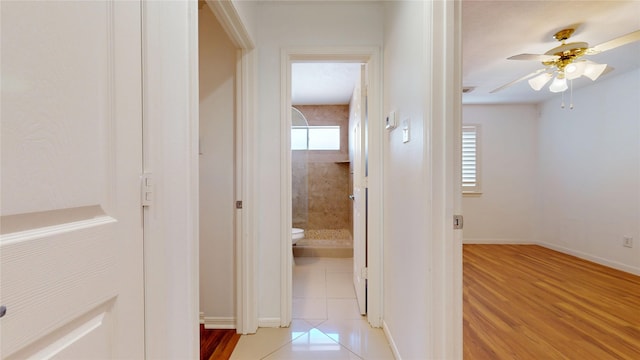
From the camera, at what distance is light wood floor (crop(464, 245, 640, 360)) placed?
71.4 inches

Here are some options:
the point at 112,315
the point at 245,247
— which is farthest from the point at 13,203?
the point at 245,247

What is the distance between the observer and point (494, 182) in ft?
15.4

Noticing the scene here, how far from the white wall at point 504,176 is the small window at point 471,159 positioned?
9 cm

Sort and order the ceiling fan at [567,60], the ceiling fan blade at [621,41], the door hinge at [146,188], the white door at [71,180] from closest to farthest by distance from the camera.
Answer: the white door at [71,180] → the door hinge at [146,188] → the ceiling fan blade at [621,41] → the ceiling fan at [567,60]

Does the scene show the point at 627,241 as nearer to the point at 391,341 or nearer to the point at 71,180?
the point at 391,341

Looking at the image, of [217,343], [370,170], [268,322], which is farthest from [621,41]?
[217,343]

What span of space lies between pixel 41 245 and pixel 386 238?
6.04 feet

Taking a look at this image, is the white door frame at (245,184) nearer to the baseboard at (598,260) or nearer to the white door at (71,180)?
the white door at (71,180)

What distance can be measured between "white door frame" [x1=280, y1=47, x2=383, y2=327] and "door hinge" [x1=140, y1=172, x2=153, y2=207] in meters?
1.28

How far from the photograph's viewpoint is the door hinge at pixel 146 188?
754 mm

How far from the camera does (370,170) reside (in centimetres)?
209

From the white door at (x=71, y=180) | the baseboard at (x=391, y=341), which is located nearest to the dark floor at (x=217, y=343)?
the baseboard at (x=391, y=341)

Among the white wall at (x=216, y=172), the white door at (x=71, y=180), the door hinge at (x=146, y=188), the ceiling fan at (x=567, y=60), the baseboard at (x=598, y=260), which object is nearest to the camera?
the white door at (x=71, y=180)

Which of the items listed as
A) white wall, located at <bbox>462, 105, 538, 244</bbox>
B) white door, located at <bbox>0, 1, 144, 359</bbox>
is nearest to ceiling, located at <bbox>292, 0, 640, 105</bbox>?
white wall, located at <bbox>462, 105, 538, 244</bbox>
